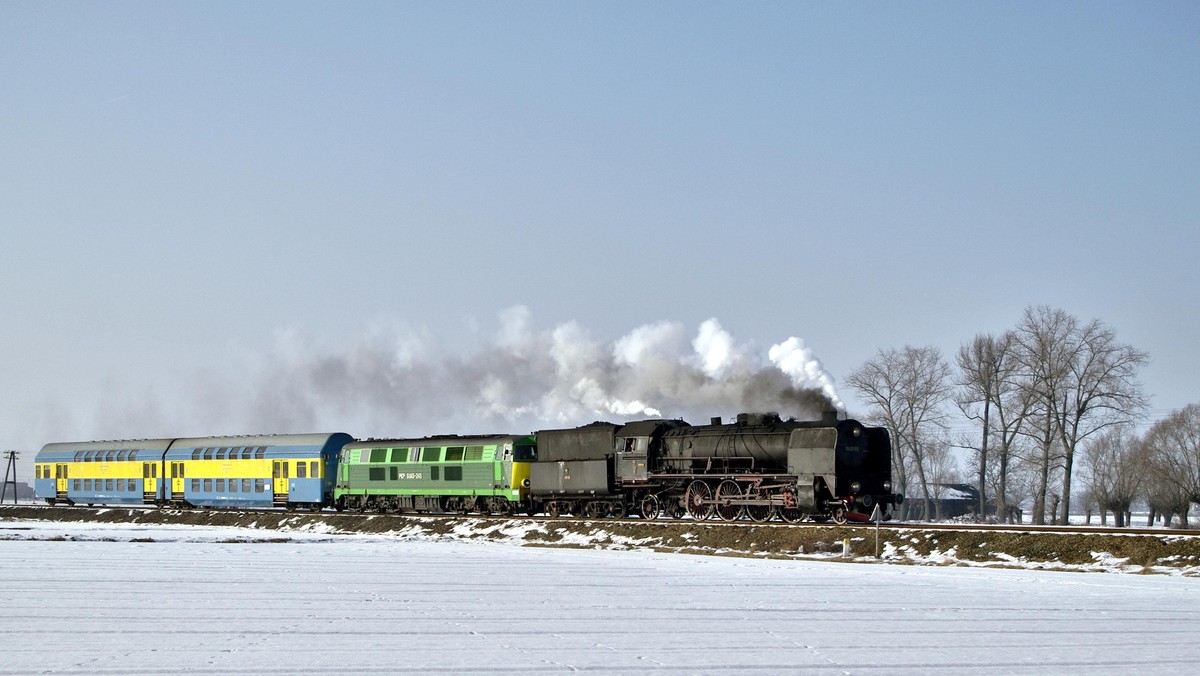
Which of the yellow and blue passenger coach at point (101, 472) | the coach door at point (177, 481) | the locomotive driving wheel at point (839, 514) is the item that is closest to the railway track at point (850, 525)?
the locomotive driving wheel at point (839, 514)

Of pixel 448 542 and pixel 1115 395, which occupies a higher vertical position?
pixel 1115 395

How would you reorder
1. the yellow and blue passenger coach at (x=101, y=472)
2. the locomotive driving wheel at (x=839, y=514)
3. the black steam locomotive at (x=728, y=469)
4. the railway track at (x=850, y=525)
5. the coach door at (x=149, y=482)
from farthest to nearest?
the yellow and blue passenger coach at (x=101, y=472) < the coach door at (x=149, y=482) < the locomotive driving wheel at (x=839, y=514) < the black steam locomotive at (x=728, y=469) < the railway track at (x=850, y=525)

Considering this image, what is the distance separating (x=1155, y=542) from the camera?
103 feet

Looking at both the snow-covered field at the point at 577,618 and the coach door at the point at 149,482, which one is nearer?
the snow-covered field at the point at 577,618

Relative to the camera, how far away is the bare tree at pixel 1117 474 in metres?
82.9

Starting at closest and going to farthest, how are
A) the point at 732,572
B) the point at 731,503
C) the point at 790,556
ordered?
the point at 732,572 < the point at 790,556 < the point at 731,503

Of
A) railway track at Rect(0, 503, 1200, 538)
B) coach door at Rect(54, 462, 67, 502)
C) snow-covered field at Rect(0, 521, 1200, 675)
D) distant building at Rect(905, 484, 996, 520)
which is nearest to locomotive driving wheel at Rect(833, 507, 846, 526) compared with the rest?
railway track at Rect(0, 503, 1200, 538)

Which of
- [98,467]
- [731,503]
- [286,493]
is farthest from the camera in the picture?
[98,467]

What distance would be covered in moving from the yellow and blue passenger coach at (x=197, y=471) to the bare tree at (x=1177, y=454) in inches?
2008

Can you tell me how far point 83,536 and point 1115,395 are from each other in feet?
168

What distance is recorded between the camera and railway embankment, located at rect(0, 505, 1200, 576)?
31578mm

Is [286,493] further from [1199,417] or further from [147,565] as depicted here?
[1199,417]

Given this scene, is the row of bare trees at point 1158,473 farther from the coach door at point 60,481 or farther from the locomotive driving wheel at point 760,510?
the coach door at point 60,481

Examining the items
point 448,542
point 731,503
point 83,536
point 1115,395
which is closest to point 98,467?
point 83,536
